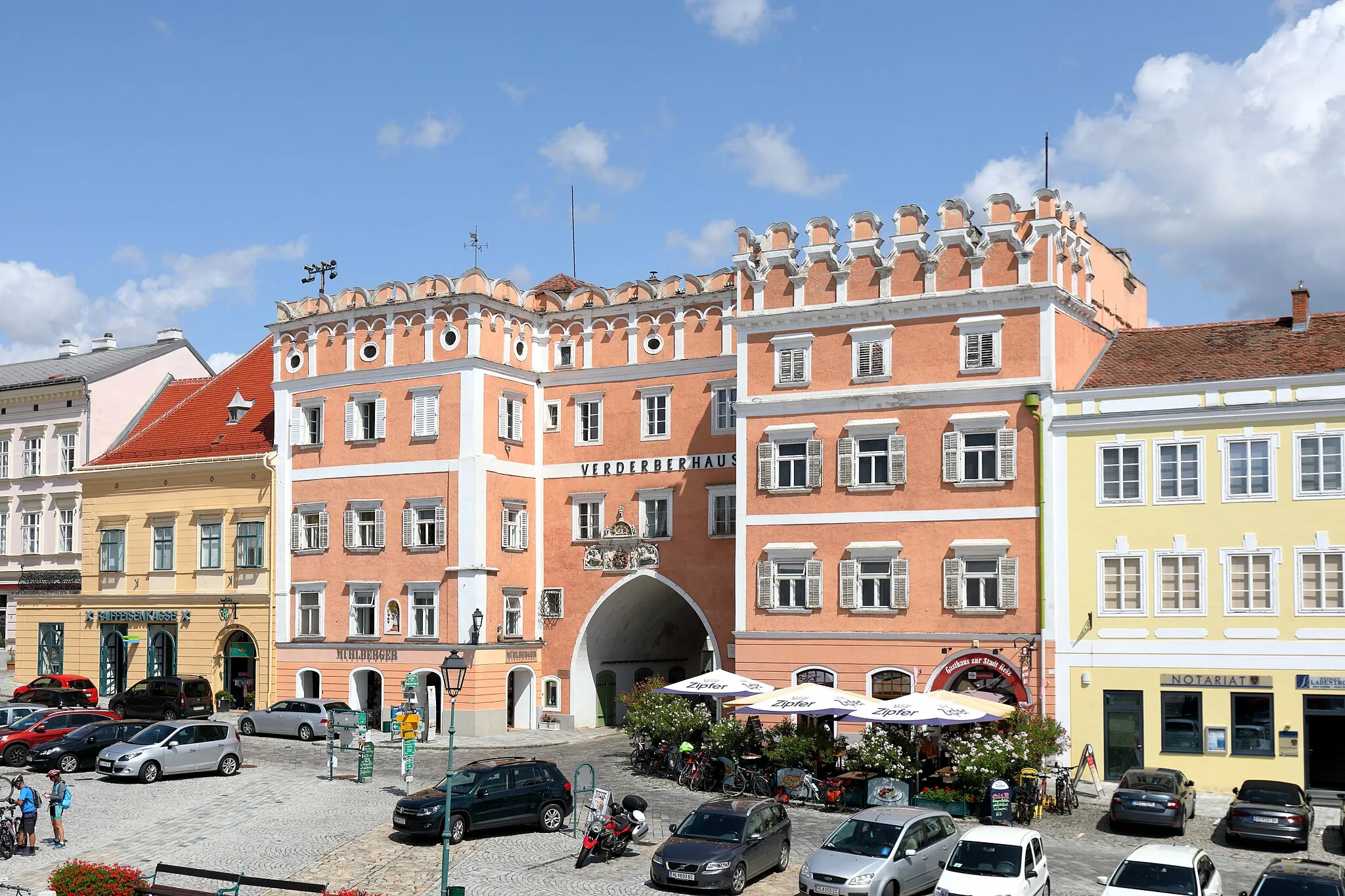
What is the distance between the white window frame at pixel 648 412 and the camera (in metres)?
51.6

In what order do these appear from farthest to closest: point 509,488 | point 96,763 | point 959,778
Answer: point 509,488
point 96,763
point 959,778

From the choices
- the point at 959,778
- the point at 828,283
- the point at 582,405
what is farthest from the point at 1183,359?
the point at 582,405

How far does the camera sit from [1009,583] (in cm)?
4134

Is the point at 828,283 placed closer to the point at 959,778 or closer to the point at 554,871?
the point at 959,778

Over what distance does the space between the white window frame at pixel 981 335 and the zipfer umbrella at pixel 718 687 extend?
11121 mm

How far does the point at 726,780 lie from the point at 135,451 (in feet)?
113

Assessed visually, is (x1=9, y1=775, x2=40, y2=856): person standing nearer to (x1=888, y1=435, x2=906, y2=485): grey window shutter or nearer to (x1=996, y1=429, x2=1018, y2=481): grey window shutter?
(x1=888, y1=435, x2=906, y2=485): grey window shutter

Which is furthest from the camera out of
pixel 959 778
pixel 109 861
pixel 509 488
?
pixel 509 488

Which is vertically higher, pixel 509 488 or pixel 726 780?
pixel 509 488

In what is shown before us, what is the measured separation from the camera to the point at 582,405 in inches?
2106

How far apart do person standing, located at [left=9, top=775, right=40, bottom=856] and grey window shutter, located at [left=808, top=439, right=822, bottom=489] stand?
23.4 m

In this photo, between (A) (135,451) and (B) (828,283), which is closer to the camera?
(B) (828,283)

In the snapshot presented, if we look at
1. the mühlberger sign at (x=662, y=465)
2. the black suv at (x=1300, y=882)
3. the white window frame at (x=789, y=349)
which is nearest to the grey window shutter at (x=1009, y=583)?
the white window frame at (x=789, y=349)

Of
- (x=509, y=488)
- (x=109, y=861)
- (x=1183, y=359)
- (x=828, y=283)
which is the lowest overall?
(x=109, y=861)
